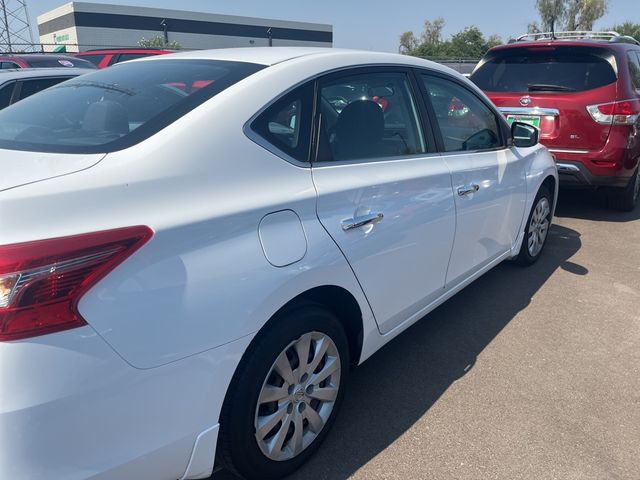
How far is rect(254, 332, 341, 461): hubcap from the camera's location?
2.07 m

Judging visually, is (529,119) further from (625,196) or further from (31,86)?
(31,86)

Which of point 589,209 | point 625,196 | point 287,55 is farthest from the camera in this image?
point 589,209

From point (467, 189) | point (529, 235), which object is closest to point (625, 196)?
point (529, 235)

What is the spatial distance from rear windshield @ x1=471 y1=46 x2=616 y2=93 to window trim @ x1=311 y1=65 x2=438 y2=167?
11.3 ft

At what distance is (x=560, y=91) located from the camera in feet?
18.6

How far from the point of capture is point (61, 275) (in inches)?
56.4

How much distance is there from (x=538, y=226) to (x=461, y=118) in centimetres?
164

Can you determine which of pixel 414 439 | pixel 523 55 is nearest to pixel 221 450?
pixel 414 439

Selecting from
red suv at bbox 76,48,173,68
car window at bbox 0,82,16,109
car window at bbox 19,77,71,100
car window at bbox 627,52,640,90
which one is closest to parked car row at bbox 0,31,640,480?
car window at bbox 0,82,16,109

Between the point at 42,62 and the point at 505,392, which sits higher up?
the point at 42,62

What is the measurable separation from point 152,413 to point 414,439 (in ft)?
4.54

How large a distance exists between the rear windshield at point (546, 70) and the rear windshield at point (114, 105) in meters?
4.54

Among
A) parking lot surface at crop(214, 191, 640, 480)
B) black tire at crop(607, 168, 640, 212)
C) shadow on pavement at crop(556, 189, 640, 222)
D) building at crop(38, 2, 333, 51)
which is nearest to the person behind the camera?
parking lot surface at crop(214, 191, 640, 480)

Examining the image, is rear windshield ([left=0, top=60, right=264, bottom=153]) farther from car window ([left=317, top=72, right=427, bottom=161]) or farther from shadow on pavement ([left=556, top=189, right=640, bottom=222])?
shadow on pavement ([left=556, top=189, right=640, bottom=222])
